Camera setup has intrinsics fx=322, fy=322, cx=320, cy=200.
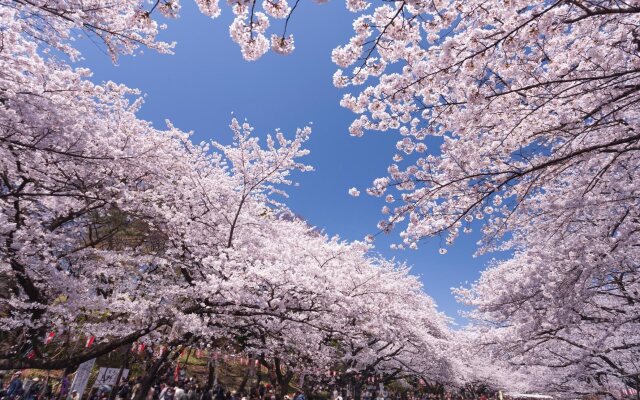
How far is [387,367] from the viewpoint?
59.2 ft

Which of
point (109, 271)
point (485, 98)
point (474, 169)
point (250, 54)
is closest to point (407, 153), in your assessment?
point (474, 169)

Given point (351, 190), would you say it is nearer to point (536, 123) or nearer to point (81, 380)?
point (536, 123)

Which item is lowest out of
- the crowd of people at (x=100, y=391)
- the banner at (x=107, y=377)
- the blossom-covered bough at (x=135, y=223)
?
the crowd of people at (x=100, y=391)

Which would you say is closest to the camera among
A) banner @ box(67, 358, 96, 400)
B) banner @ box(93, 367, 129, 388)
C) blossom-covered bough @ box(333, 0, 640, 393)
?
blossom-covered bough @ box(333, 0, 640, 393)

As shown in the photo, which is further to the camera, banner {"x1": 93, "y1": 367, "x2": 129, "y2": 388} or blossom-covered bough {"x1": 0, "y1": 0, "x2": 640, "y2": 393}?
banner {"x1": 93, "y1": 367, "x2": 129, "y2": 388}

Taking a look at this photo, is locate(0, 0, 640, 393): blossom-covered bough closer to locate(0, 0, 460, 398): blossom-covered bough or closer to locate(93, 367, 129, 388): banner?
locate(0, 0, 460, 398): blossom-covered bough

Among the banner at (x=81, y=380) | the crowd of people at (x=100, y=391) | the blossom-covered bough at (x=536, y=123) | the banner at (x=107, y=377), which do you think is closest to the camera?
the blossom-covered bough at (x=536, y=123)

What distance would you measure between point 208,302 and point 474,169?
6.06 m

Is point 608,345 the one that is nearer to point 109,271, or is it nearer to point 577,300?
point 577,300

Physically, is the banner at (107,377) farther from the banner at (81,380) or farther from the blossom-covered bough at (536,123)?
the blossom-covered bough at (536,123)

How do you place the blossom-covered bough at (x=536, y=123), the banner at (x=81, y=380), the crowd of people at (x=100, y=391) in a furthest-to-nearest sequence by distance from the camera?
1. the crowd of people at (x=100, y=391)
2. the banner at (x=81, y=380)
3. the blossom-covered bough at (x=536, y=123)

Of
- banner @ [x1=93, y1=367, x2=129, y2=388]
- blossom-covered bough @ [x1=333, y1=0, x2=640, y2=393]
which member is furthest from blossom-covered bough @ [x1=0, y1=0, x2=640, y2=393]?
banner @ [x1=93, y1=367, x2=129, y2=388]

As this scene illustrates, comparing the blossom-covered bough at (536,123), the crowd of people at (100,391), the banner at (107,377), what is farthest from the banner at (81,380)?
the blossom-covered bough at (536,123)

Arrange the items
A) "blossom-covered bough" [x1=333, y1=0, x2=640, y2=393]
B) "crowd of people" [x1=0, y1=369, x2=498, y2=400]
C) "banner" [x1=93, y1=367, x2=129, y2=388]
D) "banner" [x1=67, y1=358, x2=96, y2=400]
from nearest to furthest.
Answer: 1. "blossom-covered bough" [x1=333, y1=0, x2=640, y2=393]
2. "banner" [x1=67, y1=358, x2=96, y2=400]
3. "banner" [x1=93, y1=367, x2=129, y2=388]
4. "crowd of people" [x1=0, y1=369, x2=498, y2=400]
